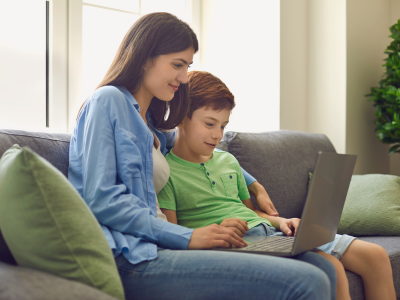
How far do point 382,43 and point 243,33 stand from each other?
107 cm

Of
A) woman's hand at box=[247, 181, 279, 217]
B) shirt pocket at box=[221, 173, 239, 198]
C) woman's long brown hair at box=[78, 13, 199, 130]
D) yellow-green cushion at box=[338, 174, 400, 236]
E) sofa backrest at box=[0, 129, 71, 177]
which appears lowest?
yellow-green cushion at box=[338, 174, 400, 236]

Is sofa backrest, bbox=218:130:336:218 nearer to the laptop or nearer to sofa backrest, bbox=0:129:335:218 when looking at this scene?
sofa backrest, bbox=0:129:335:218

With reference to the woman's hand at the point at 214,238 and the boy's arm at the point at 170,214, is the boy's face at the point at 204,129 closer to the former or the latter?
the boy's arm at the point at 170,214

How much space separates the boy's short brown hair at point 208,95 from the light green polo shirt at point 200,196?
20cm

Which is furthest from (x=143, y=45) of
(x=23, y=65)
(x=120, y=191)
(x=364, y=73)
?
(x=364, y=73)

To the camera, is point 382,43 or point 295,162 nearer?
point 295,162

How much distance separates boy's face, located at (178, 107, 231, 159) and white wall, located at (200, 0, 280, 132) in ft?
3.79

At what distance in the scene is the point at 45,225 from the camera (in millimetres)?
713

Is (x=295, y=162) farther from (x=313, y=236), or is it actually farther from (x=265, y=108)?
(x=313, y=236)

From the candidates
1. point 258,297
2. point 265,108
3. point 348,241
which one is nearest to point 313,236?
point 258,297

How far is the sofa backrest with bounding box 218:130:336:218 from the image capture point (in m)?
1.86

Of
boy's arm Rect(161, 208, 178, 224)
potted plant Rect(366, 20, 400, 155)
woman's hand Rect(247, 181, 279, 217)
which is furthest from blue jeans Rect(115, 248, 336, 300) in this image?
potted plant Rect(366, 20, 400, 155)

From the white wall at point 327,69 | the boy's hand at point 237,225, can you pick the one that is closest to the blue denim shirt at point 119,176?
the boy's hand at point 237,225

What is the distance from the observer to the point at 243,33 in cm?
262
